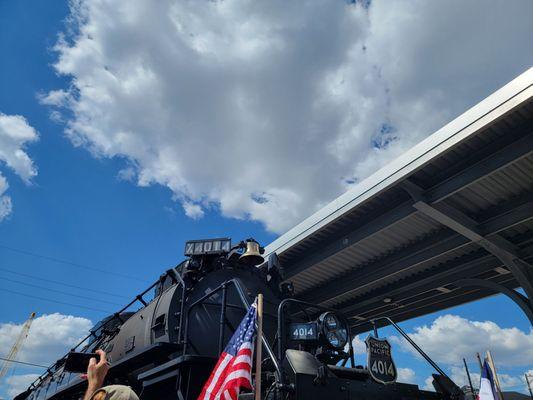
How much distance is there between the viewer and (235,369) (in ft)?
12.4

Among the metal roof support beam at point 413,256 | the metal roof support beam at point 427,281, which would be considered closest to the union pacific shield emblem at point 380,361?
the metal roof support beam at point 413,256

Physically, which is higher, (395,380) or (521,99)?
(521,99)

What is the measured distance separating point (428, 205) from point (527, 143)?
2.42 metres

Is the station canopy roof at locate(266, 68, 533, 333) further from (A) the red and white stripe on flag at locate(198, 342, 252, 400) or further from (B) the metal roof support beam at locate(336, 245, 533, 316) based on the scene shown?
(A) the red and white stripe on flag at locate(198, 342, 252, 400)

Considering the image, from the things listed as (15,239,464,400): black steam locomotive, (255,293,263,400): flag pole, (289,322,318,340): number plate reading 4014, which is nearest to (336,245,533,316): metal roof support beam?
(15,239,464,400): black steam locomotive

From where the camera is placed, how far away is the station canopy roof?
27.4 feet

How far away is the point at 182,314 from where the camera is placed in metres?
5.72

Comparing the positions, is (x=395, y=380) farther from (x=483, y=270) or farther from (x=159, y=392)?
(x=483, y=270)

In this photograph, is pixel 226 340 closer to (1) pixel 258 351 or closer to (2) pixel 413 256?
(1) pixel 258 351

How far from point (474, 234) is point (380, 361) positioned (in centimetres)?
710

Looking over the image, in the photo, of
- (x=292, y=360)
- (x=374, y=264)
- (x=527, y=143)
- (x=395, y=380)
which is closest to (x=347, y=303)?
(x=374, y=264)

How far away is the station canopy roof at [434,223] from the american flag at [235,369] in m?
6.40

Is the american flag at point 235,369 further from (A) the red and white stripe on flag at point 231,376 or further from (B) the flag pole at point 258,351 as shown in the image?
(B) the flag pole at point 258,351

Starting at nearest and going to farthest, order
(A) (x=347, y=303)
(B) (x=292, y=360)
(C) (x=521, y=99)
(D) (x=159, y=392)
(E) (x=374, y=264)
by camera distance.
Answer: (B) (x=292, y=360) < (D) (x=159, y=392) < (C) (x=521, y=99) < (E) (x=374, y=264) < (A) (x=347, y=303)
